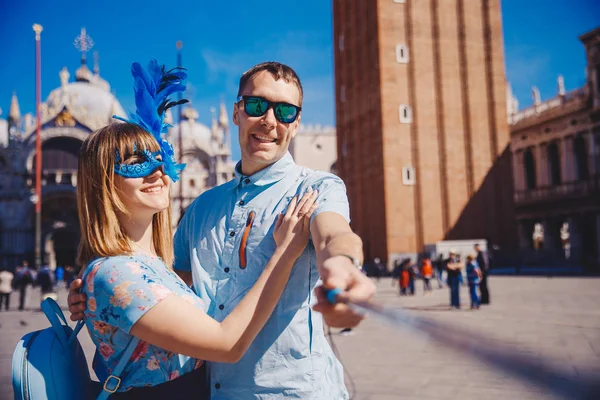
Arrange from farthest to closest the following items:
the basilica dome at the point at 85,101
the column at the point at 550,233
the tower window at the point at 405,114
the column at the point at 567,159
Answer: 1. the basilica dome at the point at 85,101
2. the column at the point at 550,233
3. the column at the point at 567,159
4. the tower window at the point at 405,114

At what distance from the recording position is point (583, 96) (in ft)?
96.8

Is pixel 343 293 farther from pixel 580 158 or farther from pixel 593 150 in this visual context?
pixel 580 158

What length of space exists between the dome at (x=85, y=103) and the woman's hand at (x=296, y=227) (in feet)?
118

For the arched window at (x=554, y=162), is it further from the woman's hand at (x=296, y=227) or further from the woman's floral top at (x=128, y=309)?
the woman's floral top at (x=128, y=309)

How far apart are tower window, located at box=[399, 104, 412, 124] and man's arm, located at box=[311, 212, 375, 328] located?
2441 cm

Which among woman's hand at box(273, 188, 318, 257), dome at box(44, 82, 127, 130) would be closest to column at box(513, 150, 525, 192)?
dome at box(44, 82, 127, 130)

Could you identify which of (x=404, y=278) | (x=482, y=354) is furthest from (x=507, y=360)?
(x=404, y=278)

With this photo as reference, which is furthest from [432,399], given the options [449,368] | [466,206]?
[466,206]

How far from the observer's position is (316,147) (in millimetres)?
51406

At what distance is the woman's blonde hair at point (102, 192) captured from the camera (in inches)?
60.8

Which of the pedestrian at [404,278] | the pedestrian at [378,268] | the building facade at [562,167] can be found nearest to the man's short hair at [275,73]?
the pedestrian at [404,278]

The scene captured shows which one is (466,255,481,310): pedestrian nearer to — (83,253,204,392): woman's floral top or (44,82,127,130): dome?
(83,253,204,392): woman's floral top

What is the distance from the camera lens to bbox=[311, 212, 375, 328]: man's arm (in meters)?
0.90

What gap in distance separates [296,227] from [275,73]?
0.59 m
